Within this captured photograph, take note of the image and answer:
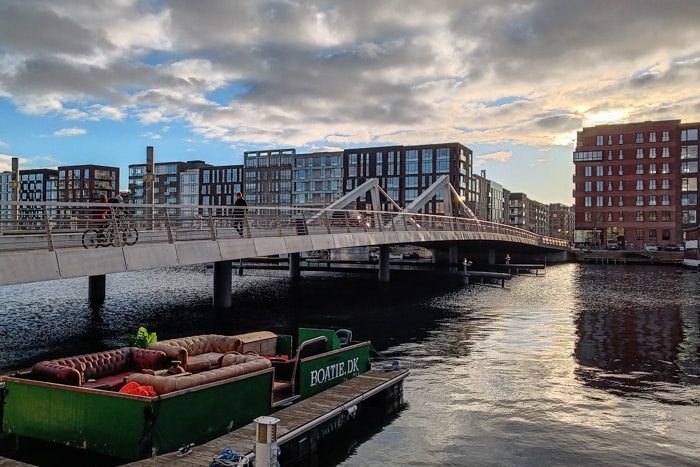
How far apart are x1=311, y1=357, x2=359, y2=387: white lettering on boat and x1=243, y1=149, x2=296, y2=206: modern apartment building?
150 m

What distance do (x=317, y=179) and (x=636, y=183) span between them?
80880 millimetres

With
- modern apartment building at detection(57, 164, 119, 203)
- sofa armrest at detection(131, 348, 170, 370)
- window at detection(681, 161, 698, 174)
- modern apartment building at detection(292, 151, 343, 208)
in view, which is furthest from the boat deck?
modern apartment building at detection(57, 164, 119, 203)

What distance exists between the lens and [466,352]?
2250 cm

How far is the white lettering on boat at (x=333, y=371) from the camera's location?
45.0ft

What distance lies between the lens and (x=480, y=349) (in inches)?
910

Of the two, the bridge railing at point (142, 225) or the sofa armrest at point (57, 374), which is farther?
the bridge railing at point (142, 225)

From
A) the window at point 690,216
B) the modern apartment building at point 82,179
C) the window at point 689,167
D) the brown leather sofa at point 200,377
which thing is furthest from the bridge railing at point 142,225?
the modern apartment building at point 82,179

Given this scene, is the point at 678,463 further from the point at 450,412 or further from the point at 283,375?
the point at 283,375

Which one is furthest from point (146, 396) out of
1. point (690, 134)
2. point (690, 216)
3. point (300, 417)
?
point (690, 134)

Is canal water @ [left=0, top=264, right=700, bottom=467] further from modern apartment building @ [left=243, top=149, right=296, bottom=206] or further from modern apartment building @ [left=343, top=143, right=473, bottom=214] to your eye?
modern apartment building @ [left=243, top=149, right=296, bottom=206]

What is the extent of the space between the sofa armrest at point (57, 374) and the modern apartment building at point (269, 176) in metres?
154

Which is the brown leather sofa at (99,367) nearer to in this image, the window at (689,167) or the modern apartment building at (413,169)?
the window at (689,167)

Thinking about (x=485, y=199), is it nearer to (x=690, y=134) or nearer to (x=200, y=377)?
(x=690, y=134)

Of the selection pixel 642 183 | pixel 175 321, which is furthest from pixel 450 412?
pixel 642 183
